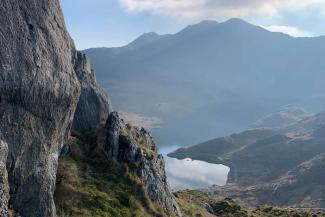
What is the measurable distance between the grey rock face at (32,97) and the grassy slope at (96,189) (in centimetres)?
457

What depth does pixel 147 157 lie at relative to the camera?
3766cm

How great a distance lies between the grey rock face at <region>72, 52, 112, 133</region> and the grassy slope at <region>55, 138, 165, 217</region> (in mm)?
4427

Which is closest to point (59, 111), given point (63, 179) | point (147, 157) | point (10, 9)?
point (10, 9)

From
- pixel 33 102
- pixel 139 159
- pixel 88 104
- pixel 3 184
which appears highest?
pixel 88 104

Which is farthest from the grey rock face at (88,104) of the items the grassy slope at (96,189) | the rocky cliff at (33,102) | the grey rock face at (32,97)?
the grey rock face at (32,97)

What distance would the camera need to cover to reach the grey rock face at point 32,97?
66.8 ft

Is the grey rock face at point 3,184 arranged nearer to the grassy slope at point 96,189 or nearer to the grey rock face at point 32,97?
the grey rock face at point 32,97

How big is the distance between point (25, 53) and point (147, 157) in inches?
723

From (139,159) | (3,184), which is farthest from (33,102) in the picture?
(139,159)

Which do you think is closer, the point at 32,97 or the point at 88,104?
the point at 32,97

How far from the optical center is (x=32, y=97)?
21219mm

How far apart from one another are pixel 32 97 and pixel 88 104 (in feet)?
68.5

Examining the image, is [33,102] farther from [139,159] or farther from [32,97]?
[139,159]

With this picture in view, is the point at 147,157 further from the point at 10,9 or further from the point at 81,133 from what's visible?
the point at 10,9
